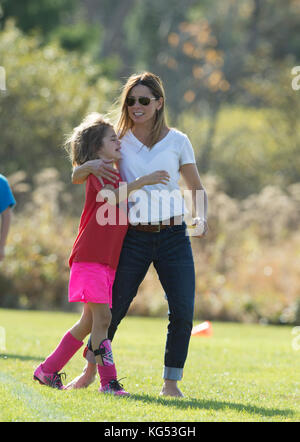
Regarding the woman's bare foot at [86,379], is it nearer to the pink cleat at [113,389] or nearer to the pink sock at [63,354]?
the pink sock at [63,354]

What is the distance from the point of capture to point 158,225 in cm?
530

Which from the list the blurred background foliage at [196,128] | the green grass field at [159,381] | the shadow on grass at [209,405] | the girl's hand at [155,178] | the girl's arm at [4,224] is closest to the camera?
the green grass field at [159,381]

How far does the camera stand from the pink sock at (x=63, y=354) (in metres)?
5.44

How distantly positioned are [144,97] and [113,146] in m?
0.38

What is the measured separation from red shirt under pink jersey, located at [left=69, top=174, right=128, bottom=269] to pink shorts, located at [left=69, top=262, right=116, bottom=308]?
4 centimetres

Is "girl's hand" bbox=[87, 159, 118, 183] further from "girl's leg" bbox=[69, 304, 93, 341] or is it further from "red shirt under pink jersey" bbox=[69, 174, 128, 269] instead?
"girl's leg" bbox=[69, 304, 93, 341]

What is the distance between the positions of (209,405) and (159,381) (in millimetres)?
1193

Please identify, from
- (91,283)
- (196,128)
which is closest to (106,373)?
(91,283)

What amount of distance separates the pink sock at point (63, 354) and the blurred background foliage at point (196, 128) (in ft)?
5.12

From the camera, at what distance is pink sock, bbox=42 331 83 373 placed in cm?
544

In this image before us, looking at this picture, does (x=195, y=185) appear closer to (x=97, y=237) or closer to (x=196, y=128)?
(x=97, y=237)

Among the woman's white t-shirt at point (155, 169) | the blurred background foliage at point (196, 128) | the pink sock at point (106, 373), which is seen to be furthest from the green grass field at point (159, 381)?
the blurred background foliage at point (196, 128)

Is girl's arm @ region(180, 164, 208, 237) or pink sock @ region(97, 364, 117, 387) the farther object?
girl's arm @ region(180, 164, 208, 237)

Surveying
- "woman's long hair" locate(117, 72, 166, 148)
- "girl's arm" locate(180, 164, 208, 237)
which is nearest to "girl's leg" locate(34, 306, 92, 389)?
"girl's arm" locate(180, 164, 208, 237)
